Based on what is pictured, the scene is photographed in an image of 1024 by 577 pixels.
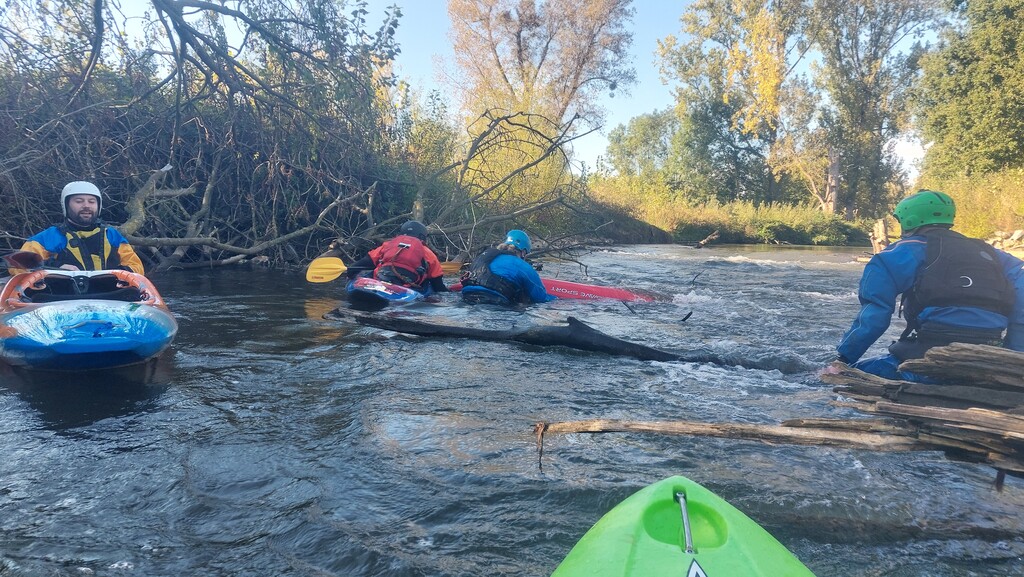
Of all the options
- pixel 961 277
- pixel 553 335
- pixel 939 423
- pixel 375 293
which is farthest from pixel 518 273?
pixel 939 423

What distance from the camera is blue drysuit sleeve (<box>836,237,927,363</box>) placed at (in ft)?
12.8

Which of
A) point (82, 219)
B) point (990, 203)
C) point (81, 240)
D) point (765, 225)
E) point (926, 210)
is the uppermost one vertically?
point (990, 203)

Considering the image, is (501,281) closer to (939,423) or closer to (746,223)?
(939,423)

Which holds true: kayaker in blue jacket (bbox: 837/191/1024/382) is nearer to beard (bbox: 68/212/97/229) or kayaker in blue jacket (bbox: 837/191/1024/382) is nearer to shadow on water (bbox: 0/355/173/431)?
shadow on water (bbox: 0/355/173/431)

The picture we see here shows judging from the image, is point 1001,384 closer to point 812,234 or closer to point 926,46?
point 812,234

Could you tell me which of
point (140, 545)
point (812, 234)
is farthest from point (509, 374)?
point (812, 234)

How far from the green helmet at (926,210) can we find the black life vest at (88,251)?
6.64m

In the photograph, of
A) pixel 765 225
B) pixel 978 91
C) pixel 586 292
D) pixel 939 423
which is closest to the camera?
pixel 939 423

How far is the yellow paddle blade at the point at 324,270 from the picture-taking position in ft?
29.2

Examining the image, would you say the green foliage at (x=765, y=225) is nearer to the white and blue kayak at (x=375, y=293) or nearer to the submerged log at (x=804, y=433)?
→ the white and blue kayak at (x=375, y=293)

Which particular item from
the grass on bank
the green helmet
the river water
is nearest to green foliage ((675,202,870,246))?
the grass on bank

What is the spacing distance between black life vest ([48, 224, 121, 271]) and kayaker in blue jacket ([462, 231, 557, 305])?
3.85 m

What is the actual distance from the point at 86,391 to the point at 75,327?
48 centimetres

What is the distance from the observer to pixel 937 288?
12.6 ft
